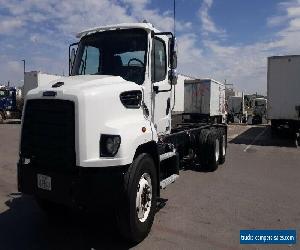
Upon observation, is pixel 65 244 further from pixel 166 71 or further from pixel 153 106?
pixel 166 71

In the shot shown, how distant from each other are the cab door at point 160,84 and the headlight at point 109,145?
185 centimetres

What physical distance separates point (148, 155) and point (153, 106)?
1.22 m

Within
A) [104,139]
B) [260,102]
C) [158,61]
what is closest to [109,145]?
[104,139]

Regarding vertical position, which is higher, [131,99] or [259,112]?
[131,99]

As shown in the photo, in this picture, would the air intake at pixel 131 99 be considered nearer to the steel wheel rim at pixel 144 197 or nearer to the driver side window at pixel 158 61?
the driver side window at pixel 158 61

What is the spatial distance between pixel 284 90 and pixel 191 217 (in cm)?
1612

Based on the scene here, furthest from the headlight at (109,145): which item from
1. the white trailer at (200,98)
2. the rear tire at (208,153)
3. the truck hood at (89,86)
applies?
the white trailer at (200,98)

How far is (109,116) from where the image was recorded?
554cm

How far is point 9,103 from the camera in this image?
125 ft

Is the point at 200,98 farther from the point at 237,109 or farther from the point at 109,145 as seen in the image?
the point at 237,109

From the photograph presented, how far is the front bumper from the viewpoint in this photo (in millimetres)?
5129

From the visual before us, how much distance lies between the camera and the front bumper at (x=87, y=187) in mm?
5129

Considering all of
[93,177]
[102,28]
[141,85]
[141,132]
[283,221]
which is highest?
[102,28]

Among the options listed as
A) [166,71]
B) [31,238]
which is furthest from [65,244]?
[166,71]
